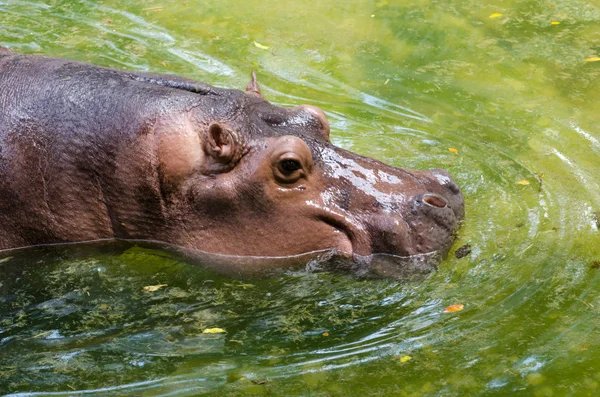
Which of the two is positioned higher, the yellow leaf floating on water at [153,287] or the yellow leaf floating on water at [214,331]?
the yellow leaf floating on water at [153,287]

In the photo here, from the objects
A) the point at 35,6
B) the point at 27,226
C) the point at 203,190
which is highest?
the point at 35,6

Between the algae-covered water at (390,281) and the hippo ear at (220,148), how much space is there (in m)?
0.79

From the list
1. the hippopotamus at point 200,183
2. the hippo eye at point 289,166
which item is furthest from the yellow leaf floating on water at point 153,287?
the hippo eye at point 289,166

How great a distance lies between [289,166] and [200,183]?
0.61m

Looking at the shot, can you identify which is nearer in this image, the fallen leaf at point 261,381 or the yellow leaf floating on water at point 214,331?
the fallen leaf at point 261,381

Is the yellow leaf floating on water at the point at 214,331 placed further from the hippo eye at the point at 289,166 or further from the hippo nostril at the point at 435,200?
the hippo nostril at the point at 435,200

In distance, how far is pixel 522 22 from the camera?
10.4 metres

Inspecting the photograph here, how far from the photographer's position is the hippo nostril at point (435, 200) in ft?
19.2

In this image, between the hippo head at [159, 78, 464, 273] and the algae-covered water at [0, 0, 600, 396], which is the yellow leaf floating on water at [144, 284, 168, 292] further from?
the hippo head at [159, 78, 464, 273]

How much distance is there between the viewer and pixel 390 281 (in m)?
5.81

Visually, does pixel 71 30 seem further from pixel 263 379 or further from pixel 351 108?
pixel 263 379

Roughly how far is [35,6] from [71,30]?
1038 millimetres

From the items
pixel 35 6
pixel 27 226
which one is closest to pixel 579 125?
pixel 27 226

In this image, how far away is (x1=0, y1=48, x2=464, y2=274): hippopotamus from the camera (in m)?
5.85
